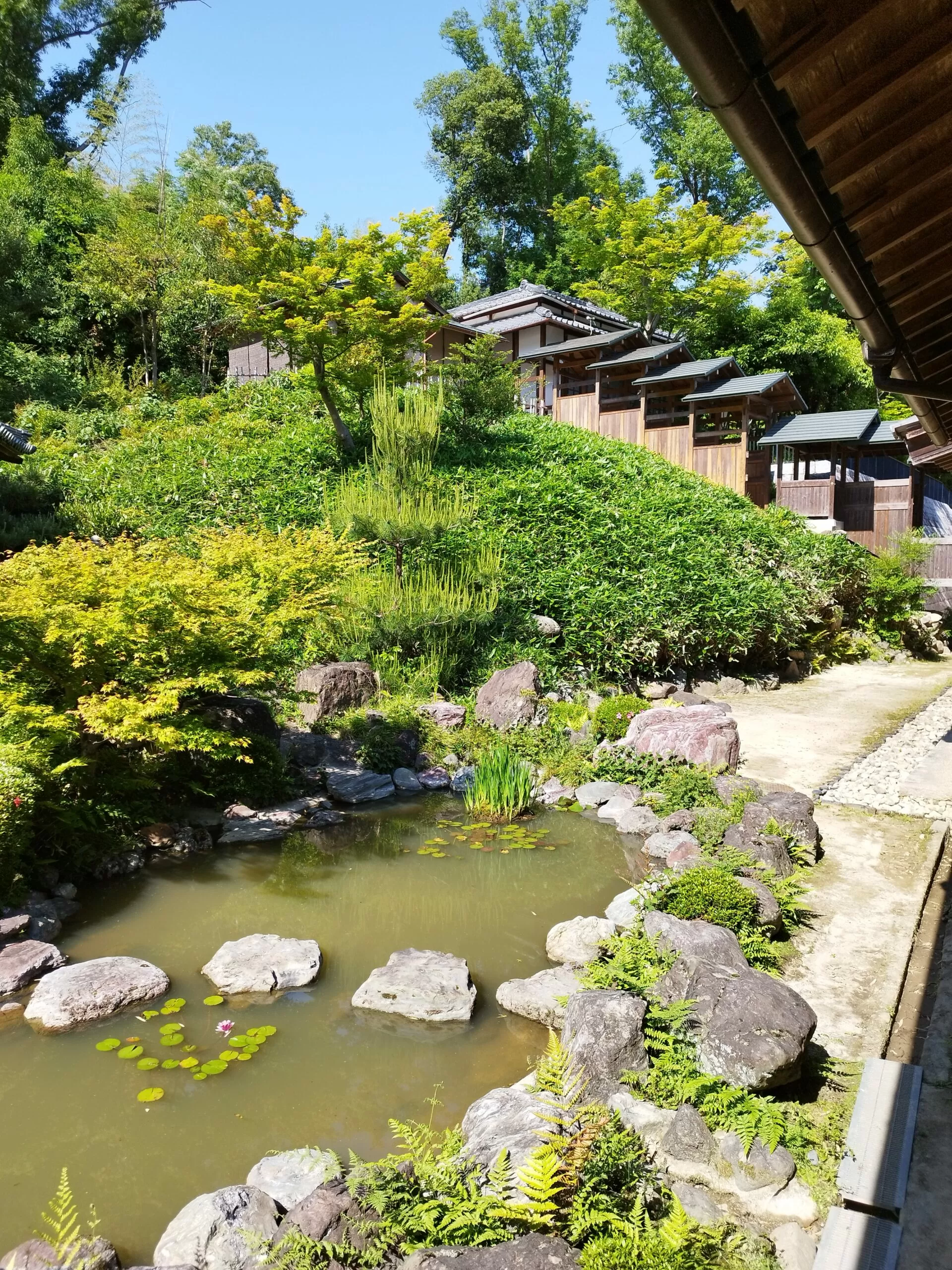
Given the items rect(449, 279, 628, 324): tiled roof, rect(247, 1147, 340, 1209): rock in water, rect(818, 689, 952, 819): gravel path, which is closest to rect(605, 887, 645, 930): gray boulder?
rect(247, 1147, 340, 1209): rock in water

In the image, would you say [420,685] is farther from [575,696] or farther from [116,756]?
[116,756]

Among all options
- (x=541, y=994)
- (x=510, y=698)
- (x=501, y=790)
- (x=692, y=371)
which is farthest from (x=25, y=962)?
(x=692, y=371)

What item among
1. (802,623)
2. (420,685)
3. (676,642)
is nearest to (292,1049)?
(420,685)

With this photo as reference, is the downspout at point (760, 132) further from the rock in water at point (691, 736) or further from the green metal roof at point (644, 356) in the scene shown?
the green metal roof at point (644, 356)

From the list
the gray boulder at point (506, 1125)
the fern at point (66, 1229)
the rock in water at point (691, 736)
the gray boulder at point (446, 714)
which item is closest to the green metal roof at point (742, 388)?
the rock in water at point (691, 736)

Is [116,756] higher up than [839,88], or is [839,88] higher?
[839,88]

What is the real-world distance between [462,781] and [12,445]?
22.4 ft

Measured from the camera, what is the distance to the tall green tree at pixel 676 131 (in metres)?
28.9

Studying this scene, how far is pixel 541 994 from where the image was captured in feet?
14.1

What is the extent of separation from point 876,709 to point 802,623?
8.25 ft

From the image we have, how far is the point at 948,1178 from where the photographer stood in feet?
9.37

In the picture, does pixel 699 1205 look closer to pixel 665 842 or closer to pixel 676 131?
pixel 665 842

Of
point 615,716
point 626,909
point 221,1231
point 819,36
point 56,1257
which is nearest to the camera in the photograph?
point 819,36

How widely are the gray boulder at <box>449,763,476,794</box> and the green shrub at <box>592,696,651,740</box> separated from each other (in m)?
1.50
